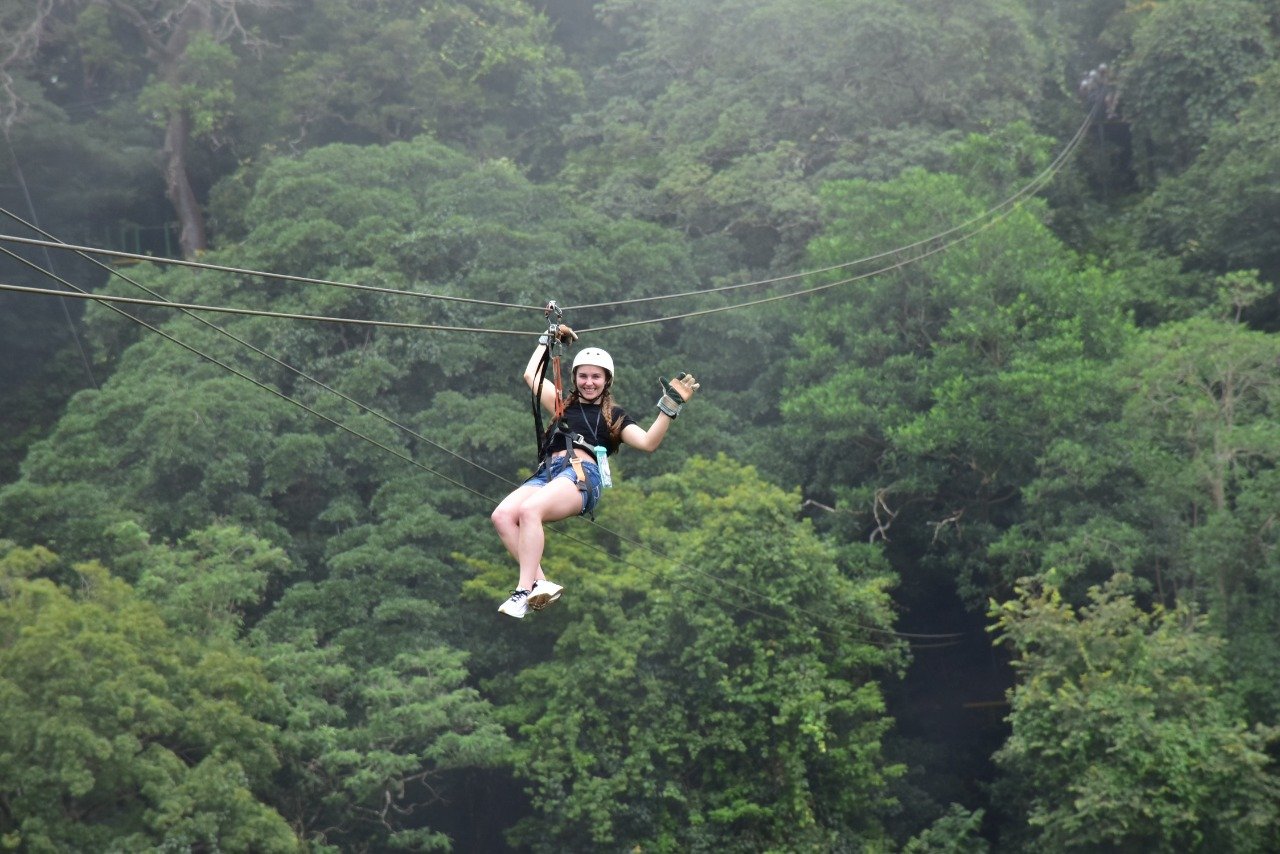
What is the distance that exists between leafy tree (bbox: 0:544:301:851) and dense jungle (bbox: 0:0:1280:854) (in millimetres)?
47

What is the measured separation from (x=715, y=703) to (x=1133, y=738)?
14.7 feet

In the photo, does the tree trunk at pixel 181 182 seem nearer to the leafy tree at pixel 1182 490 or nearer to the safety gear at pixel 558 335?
the leafy tree at pixel 1182 490

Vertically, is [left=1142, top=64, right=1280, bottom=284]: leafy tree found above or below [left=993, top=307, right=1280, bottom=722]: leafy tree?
above

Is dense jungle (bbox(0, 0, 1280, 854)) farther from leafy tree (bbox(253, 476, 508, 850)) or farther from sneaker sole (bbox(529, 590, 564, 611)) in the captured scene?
sneaker sole (bbox(529, 590, 564, 611))

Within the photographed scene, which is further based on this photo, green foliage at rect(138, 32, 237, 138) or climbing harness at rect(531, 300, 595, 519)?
green foliage at rect(138, 32, 237, 138)

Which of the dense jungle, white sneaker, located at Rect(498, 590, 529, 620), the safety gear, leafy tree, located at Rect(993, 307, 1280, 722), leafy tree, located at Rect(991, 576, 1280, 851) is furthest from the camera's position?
leafy tree, located at Rect(993, 307, 1280, 722)

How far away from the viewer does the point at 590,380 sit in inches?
271

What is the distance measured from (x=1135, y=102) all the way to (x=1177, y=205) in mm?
2869

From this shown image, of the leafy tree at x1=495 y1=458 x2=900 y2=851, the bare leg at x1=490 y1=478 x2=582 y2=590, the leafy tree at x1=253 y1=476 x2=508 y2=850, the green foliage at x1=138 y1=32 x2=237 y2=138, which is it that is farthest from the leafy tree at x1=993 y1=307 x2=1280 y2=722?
the green foliage at x1=138 y1=32 x2=237 y2=138

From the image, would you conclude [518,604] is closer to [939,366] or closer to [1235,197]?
[939,366]

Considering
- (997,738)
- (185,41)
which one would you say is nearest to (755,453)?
(997,738)

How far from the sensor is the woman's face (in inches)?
271

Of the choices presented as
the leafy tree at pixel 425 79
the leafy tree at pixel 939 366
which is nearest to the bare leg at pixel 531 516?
the leafy tree at pixel 939 366

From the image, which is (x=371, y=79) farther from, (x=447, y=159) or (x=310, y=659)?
(x=310, y=659)
